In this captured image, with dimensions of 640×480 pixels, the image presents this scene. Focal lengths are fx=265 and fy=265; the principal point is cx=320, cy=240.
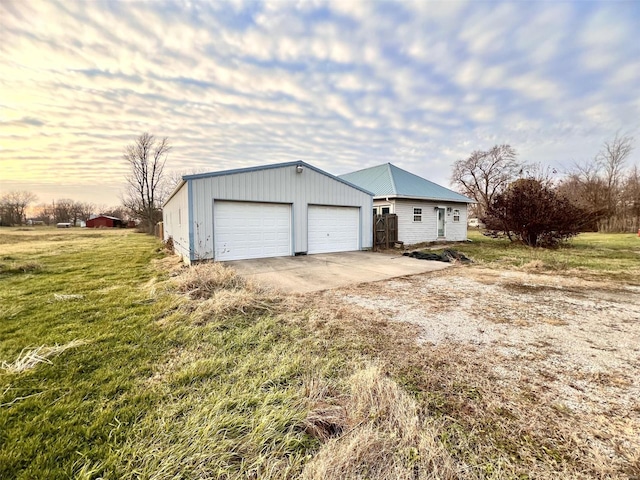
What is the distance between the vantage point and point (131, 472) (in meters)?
1.44

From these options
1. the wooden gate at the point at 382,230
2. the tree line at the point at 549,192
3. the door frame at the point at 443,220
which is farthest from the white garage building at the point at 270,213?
the tree line at the point at 549,192

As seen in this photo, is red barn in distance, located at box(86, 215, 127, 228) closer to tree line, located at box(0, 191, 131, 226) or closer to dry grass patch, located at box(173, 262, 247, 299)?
tree line, located at box(0, 191, 131, 226)

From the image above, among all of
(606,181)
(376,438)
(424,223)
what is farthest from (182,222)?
(606,181)

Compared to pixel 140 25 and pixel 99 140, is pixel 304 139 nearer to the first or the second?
pixel 140 25

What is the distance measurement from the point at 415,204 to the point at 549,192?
5839 millimetres

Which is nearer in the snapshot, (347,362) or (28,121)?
(347,362)

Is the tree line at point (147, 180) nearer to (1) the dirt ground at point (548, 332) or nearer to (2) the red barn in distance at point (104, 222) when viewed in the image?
(2) the red barn in distance at point (104, 222)

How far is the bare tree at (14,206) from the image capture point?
4412 cm

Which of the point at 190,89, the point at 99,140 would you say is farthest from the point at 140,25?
the point at 99,140

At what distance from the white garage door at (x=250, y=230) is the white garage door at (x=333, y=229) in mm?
1125

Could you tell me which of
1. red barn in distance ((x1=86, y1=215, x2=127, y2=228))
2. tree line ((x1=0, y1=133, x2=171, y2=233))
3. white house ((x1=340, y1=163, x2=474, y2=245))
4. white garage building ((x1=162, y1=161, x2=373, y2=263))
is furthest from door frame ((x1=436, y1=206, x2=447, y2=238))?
red barn in distance ((x1=86, y1=215, x2=127, y2=228))

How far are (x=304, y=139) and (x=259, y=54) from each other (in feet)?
23.5

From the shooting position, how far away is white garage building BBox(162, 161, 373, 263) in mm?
8375

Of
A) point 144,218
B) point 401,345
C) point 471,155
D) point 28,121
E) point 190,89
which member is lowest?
point 401,345
